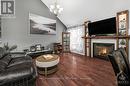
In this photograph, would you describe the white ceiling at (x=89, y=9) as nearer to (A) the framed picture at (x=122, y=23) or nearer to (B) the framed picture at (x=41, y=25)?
(A) the framed picture at (x=122, y=23)

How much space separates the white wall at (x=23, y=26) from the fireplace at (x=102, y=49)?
A: 3254mm

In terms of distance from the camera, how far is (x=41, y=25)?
7254 mm

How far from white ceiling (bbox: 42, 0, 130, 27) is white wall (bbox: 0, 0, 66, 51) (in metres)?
0.71

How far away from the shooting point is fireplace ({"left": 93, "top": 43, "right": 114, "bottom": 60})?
18.0 ft

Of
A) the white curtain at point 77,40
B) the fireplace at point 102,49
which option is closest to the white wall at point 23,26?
the white curtain at point 77,40

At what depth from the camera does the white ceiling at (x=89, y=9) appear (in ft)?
14.9

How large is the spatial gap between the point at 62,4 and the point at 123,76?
584 centimetres

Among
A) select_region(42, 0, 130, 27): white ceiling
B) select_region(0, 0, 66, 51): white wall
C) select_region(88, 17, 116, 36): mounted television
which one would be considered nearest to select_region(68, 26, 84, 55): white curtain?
select_region(42, 0, 130, 27): white ceiling

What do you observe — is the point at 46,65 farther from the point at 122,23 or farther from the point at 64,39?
the point at 64,39

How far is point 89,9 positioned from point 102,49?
2157mm

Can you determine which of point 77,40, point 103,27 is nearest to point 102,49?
point 103,27

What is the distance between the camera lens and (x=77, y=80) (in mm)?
3133

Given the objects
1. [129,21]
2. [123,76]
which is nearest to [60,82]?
[123,76]

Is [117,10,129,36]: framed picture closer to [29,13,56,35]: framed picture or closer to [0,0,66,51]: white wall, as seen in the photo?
[29,13,56,35]: framed picture
